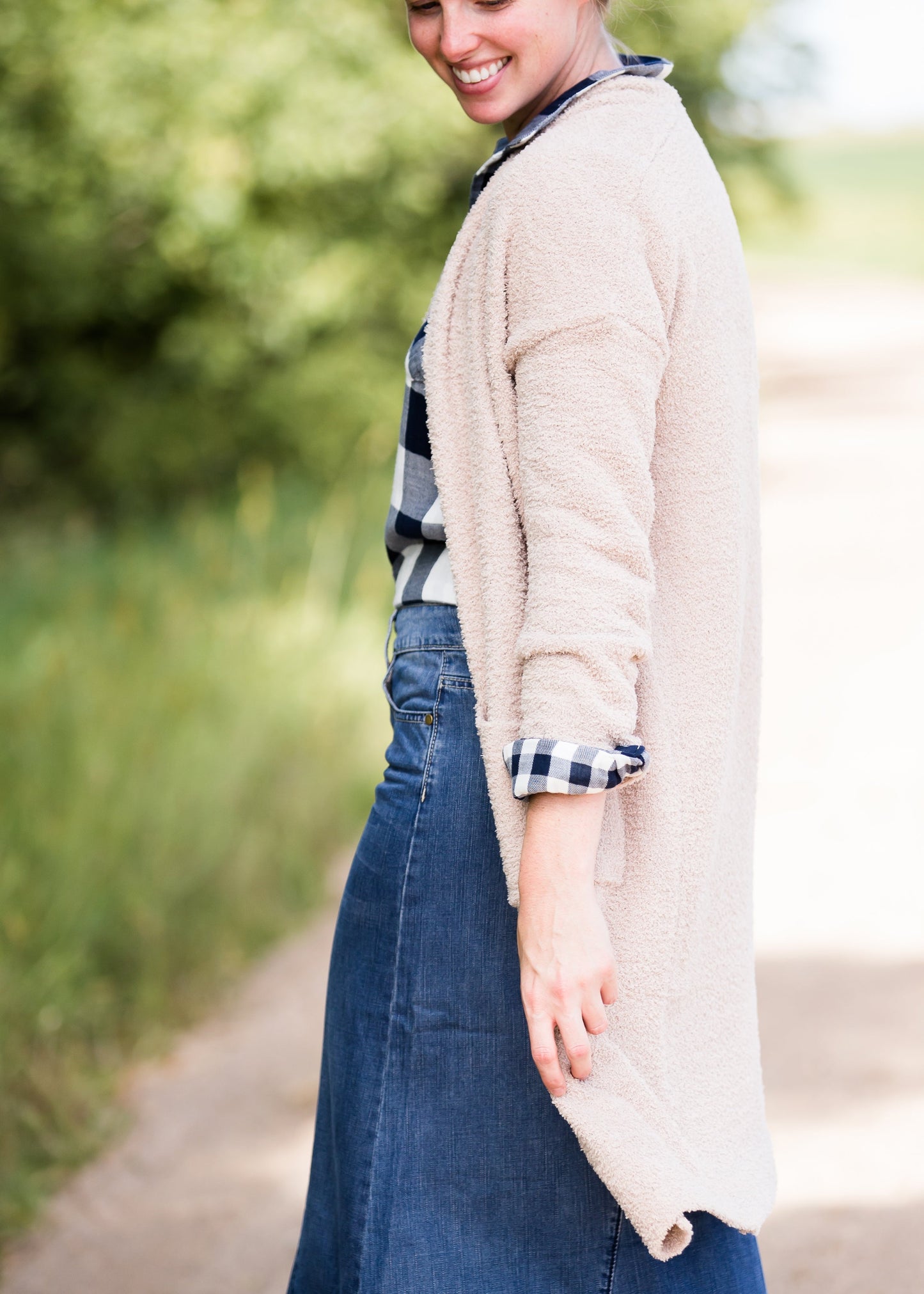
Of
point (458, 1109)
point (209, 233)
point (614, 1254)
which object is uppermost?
point (209, 233)

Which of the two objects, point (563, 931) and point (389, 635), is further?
point (389, 635)

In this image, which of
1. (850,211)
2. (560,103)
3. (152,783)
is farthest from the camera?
(850,211)

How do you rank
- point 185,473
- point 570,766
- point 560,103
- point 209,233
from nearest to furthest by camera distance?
point 570,766 < point 560,103 < point 209,233 < point 185,473

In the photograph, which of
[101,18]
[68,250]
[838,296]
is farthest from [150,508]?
[838,296]

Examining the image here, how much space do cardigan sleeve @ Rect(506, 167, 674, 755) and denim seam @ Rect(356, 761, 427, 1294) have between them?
225 mm

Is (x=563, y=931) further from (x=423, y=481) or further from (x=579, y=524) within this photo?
(x=423, y=481)

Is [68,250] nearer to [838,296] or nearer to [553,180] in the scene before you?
[553,180]

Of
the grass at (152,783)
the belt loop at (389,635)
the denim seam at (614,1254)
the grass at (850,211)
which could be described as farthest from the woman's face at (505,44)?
the grass at (850,211)

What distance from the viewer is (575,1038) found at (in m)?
1.21

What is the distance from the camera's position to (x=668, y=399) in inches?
49.4

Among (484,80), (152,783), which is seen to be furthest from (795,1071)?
(484,80)

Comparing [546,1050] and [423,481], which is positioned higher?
[423,481]

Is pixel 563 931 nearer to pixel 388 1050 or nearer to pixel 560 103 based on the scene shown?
pixel 388 1050

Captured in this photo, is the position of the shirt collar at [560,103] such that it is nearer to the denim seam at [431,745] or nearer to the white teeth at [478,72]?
the white teeth at [478,72]
